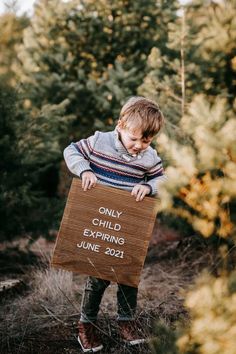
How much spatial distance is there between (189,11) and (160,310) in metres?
3.49

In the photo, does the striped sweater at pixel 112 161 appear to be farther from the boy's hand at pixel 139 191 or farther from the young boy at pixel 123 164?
the boy's hand at pixel 139 191

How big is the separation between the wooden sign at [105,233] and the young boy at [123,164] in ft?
0.40

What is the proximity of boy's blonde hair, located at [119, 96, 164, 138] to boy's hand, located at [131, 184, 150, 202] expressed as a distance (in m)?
0.29

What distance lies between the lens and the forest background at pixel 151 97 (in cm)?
187

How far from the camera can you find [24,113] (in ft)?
→ 13.9

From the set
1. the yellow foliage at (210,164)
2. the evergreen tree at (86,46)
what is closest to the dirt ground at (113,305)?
the yellow foliage at (210,164)

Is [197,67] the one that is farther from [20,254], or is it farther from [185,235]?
[20,254]

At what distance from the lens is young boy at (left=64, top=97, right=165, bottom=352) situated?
7.56 ft

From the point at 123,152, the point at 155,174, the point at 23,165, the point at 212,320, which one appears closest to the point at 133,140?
the point at 123,152

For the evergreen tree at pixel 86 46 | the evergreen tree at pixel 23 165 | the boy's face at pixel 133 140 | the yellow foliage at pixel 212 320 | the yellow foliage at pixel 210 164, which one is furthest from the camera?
the evergreen tree at pixel 86 46

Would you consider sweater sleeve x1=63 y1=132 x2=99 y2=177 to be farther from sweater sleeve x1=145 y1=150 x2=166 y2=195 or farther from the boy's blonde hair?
sweater sleeve x1=145 y1=150 x2=166 y2=195

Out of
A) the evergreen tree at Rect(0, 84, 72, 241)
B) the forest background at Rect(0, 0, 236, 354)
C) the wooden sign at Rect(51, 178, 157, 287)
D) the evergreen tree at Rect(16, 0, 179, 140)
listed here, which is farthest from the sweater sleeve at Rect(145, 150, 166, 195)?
the evergreen tree at Rect(16, 0, 179, 140)

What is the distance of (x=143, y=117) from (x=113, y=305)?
5.10ft

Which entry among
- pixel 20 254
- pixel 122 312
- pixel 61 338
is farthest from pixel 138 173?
pixel 20 254
